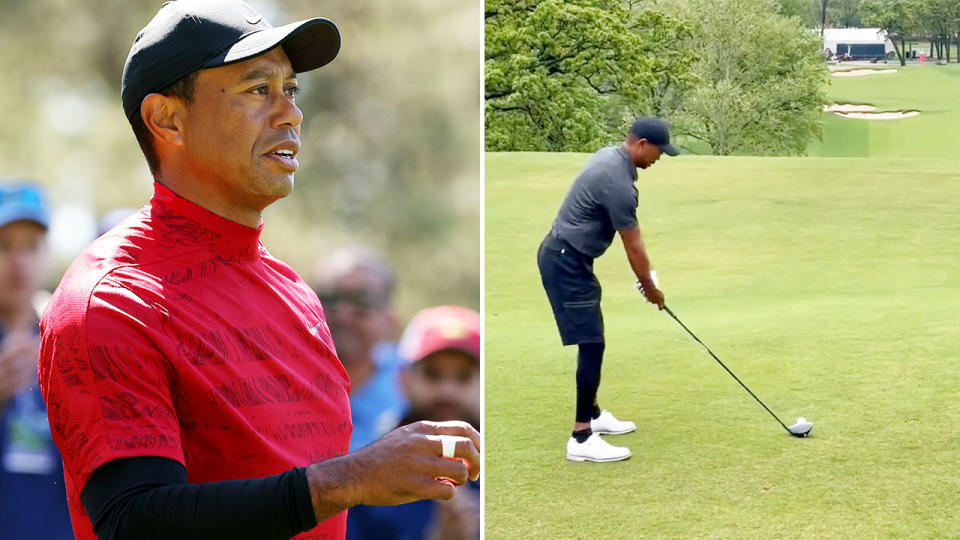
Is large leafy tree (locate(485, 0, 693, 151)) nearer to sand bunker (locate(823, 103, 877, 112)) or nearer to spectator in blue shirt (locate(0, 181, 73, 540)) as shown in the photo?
sand bunker (locate(823, 103, 877, 112))

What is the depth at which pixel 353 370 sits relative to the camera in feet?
6.93

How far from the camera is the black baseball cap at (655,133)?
3.18 m

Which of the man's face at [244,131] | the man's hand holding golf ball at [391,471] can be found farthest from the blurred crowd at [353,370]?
the man's hand holding golf ball at [391,471]

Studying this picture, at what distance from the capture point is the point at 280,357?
86cm

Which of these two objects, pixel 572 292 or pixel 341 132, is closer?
pixel 341 132

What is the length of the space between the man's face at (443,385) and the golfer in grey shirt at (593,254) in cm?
89

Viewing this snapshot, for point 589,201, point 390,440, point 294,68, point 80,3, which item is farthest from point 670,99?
point 390,440

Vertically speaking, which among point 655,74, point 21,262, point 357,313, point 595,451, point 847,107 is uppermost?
point 655,74

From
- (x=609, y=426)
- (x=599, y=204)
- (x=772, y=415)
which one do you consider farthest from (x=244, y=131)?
(x=772, y=415)

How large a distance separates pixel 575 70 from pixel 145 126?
2.61 metres

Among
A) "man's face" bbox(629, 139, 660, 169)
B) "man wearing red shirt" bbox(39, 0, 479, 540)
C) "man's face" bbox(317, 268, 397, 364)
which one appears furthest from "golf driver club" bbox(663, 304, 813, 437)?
"man wearing red shirt" bbox(39, 0, 479, 540)

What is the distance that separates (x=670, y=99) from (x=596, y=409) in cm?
88

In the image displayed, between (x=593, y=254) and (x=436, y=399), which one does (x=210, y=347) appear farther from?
(x=593, y=254)

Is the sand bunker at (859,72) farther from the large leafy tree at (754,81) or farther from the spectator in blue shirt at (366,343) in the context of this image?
the spectator in blue shirt at (366,343)
